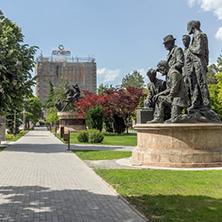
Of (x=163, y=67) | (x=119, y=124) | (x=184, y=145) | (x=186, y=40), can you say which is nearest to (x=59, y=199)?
(x=184, y=145)

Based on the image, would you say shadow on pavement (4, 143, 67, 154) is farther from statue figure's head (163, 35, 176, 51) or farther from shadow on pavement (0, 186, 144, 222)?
shadow on pavement (0, 186, 144, 222)

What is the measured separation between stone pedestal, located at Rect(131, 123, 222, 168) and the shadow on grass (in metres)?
3.92

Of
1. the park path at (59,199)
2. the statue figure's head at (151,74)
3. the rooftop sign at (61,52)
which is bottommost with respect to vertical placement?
the park path at (59,199)

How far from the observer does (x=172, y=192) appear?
20.8 feet

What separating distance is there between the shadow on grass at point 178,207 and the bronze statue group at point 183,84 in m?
4.70

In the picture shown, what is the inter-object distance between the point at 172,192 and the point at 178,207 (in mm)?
1211

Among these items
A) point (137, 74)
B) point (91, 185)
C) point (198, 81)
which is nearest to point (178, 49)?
point (198, 81)

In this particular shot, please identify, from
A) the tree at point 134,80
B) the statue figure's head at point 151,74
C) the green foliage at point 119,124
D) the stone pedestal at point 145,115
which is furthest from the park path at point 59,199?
the tree at point 134,80

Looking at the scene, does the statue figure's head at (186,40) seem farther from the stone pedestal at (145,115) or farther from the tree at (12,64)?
the tree at (12,64)

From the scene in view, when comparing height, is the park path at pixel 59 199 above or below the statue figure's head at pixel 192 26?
below

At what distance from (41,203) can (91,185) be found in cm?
201

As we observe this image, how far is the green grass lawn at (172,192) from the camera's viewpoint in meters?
4.81

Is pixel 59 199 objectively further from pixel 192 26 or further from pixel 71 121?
pixel 71 121

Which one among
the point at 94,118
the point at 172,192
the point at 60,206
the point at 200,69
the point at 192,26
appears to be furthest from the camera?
the point at 94,118
